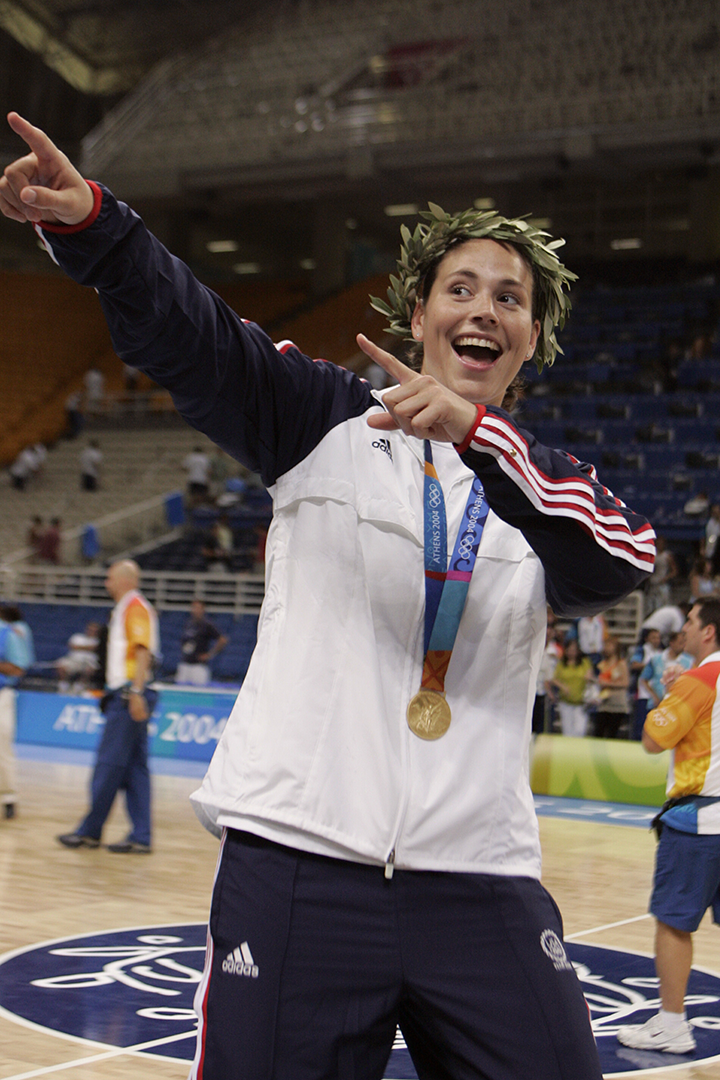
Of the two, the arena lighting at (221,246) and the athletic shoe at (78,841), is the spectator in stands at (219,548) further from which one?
the arena lighting at (221,246)

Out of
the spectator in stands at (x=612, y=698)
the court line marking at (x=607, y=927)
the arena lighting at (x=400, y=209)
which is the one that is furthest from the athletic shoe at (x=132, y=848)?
the arena lighting at (x=400, y=209)

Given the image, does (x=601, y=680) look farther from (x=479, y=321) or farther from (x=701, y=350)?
(x=479, y=321)

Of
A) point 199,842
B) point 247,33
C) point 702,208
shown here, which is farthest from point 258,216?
point 199,842

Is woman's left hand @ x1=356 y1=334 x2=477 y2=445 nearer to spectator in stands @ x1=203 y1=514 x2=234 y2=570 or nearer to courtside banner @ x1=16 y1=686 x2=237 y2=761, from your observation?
courtside banner @ x1=16 y1=686 x2=237 y2=761

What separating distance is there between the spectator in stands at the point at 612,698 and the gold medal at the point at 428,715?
11299 mm

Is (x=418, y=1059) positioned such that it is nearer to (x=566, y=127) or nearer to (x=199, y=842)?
(x=199, y=842)

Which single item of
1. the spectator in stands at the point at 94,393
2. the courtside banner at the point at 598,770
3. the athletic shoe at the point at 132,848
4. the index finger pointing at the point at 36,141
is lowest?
the athletic shoe at the point at 132,848

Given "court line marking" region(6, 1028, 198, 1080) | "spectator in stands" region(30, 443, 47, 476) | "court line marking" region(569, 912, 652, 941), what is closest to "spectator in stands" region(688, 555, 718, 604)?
"court line marking" region(569, 912, 652, 941)

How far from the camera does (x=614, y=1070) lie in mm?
4426

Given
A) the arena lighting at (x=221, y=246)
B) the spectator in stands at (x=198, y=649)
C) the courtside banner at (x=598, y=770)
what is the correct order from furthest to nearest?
the arena lighting at (x=221, y=246) → the spectator in stands at (x=198, y=649) → the courtside banner at (x=598, y=770)

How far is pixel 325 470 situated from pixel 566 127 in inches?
840

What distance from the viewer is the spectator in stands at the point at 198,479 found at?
2127 centimetres

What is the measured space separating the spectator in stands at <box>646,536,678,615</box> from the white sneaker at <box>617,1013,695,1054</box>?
9.76 meters

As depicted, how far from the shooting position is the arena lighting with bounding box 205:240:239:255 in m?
32.2
